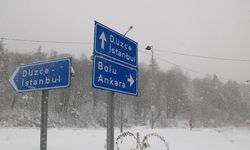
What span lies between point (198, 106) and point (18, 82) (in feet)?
286

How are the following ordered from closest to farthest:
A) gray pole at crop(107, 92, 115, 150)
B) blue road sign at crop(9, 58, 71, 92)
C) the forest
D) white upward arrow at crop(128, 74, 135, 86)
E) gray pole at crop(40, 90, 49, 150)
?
blue road sign at crop(9, 58, 71, 92)
gray pole at crop(40, 90, 49, 150)
gray pole at crop(107, 92, 115, 150)
white upward arrow at crop(128, 74, 135, 86)
the forest

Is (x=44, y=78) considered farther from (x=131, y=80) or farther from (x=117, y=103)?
(x=117, y=103)

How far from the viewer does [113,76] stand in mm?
5973

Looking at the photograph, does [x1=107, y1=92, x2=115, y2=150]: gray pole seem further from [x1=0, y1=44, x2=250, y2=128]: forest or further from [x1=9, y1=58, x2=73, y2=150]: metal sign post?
[x1=0, y1=44, x2=250, y2=128]: forest

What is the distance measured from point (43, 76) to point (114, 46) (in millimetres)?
1344

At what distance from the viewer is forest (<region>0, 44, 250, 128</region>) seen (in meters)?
55.0

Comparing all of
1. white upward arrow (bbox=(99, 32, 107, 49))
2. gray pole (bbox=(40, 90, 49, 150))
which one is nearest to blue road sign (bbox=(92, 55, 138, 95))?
white upward arrow (bbox=(99, 32, 107, 49))

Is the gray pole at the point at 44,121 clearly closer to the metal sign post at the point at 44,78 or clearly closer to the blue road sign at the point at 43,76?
the metal sign post at the point at 44,78

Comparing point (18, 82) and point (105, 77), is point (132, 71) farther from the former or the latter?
point (18, 82)

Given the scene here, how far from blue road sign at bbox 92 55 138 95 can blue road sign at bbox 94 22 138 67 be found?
113 mm

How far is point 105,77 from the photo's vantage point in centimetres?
572

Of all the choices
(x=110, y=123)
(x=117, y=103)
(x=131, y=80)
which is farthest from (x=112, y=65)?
(x=117, y=103)

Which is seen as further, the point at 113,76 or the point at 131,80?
the point at 131,80

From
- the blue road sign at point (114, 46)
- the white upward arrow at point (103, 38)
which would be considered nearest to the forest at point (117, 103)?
the blue road sign at point (114, 46)
